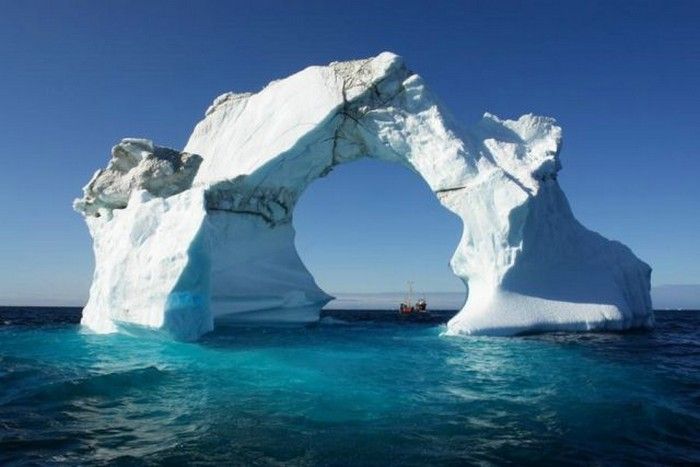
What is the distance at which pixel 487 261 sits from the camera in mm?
16109

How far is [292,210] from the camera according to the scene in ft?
67.9

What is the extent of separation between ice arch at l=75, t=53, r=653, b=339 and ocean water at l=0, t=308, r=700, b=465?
282cm

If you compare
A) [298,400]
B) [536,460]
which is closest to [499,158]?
[298,400]

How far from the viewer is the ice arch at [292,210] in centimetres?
1462

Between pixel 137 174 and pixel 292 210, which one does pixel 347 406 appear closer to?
pixel 137 174

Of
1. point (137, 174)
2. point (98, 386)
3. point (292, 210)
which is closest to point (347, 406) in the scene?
point (98, 386)

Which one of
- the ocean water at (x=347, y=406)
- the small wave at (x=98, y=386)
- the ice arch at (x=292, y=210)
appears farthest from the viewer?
the ice arch at (x=292, y=210)

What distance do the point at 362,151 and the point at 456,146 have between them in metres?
4.04

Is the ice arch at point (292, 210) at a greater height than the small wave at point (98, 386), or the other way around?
the ice arch at point (292, 210)

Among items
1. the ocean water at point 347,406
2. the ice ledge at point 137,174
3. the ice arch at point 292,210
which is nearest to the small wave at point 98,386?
the ocean water at point 347,406

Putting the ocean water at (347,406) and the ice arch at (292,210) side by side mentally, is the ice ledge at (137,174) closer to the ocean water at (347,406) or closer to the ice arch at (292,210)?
the ice arch at (292,210)

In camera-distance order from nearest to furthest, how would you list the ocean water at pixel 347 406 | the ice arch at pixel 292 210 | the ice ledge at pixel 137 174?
the ocean water at pixel 347 406, the ice arch at pixel 292 210, the ice ledge at pixel 137 174

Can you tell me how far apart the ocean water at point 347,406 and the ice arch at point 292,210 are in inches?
111

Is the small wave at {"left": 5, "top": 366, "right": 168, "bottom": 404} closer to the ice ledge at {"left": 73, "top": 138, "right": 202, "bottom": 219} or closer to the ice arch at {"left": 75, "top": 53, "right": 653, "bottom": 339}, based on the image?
the ice arch at {"left": 75, "top": 53, "right": 653, "bottom": 339}
